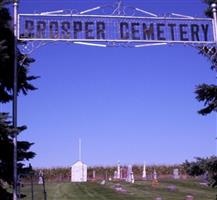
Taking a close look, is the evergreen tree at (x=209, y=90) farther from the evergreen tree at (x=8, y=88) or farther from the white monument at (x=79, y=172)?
the white monument at (x=79, y=172)

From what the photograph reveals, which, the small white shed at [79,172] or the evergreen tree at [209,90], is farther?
the small white shed at [79,172]

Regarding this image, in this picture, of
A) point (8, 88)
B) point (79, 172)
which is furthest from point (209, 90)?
point (79, 172)

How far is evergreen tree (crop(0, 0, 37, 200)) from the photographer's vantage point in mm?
13445

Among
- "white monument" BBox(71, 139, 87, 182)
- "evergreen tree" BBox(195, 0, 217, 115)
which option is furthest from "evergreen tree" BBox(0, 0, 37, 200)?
"white monument" BBox(71, 139, 87, 182)

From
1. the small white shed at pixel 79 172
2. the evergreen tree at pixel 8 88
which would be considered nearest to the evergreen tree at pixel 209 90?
the evergreen tree at pixel 8 88

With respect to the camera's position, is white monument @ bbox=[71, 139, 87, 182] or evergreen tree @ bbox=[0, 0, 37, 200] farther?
white monument @ bbox=[71, 139, 87, 182]

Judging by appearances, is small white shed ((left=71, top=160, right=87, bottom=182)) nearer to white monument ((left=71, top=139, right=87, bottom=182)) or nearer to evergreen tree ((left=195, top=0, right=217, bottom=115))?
white monument ((left=71, top=139, right=87, bottom=182))

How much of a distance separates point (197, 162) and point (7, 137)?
514 centimetres

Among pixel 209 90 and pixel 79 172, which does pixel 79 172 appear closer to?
pixel 79 172

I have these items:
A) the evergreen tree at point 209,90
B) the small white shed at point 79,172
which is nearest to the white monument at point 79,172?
the small white shed at point 79,172

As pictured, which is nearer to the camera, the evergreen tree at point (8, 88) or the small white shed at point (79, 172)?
the evergreen tree at point (8, 88)

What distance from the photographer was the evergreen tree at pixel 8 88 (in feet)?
44.1

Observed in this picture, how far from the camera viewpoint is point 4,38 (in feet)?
48.6

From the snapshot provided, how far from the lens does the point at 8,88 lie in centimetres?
1494
